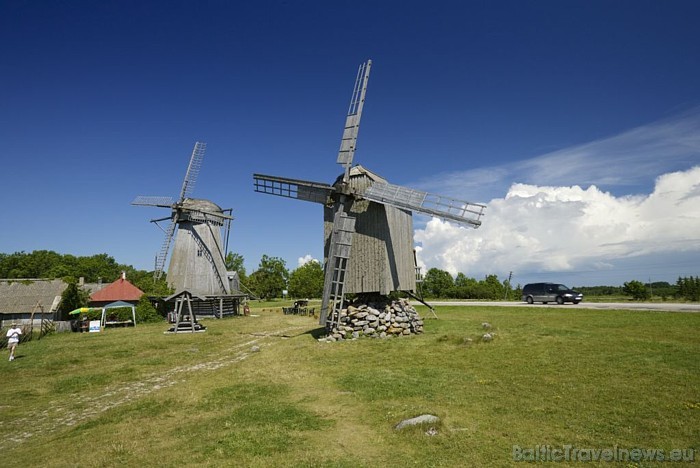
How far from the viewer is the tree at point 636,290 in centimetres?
4062

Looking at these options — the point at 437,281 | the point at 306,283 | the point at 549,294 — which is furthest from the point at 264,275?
the point at 549,294

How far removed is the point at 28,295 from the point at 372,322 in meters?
32.6

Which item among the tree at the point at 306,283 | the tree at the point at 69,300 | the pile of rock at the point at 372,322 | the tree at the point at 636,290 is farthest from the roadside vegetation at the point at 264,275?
the pile of rock at the point at 372,322

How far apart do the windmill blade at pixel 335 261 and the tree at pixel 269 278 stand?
7435cm

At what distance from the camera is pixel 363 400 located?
34.4ft

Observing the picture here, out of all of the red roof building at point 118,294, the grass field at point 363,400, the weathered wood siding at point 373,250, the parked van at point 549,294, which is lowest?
the red roof building at point 118,294

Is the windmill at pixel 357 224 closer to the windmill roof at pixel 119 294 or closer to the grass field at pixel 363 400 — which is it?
the grass field at pixel 363 400

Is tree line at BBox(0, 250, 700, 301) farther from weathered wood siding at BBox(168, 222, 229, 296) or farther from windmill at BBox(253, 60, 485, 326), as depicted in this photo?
windmill at BBox(253, 60, 485, 326)

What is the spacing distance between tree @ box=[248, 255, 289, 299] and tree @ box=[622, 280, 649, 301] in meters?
70.9

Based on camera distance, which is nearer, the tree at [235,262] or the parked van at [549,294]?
the parked van at [549,294]

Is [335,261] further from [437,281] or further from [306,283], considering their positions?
[437,281]

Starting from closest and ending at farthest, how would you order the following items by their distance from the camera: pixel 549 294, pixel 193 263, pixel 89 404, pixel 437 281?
pixel 89 404, pixel 549 294, pixel 193 263, pixel 437 281

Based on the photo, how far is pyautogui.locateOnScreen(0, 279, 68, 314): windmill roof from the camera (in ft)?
109

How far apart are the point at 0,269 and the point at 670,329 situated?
11948 cm
